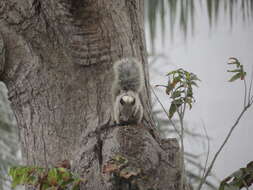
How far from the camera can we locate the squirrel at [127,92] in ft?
3.71

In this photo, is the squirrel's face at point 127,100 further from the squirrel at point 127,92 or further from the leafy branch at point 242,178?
the leafy branch at point 242,178

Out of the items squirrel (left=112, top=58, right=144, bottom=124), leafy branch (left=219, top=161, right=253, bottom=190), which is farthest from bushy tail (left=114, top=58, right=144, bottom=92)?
leafy branch (left=219, top=161, right=253, bottom=190)

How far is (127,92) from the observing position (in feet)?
3.81

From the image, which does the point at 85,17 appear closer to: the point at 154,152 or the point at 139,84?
the point at 139,84

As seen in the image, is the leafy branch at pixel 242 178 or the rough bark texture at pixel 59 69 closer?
the leafy branch at pixel 242 178

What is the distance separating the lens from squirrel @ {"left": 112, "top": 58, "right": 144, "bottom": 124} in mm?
1130

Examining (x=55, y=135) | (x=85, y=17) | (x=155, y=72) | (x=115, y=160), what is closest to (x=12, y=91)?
(x=55, y=135)

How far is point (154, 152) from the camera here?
3.75 ft

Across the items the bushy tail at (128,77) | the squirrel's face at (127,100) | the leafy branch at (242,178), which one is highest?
the bushy tail at (128,77)

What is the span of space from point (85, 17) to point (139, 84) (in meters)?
0.24

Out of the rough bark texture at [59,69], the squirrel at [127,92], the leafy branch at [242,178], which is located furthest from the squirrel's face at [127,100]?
the leafy branch at [242,178]

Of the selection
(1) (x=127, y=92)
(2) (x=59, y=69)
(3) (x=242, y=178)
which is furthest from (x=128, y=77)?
(3) (x=242, y=178)

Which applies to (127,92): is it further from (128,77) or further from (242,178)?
(242,178)

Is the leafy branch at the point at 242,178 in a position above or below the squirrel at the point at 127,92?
below
